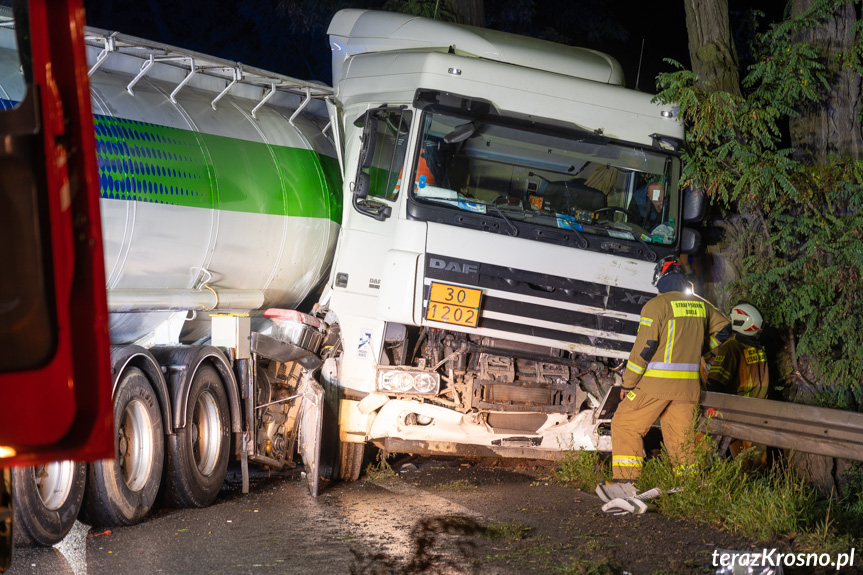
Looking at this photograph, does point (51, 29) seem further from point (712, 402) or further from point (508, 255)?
point (712, 402)

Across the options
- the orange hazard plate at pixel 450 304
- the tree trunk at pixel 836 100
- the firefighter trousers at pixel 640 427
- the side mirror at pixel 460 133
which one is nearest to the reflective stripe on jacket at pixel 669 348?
the firefighter trousers at pixel 640 427

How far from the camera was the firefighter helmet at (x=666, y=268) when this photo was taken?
269 inches

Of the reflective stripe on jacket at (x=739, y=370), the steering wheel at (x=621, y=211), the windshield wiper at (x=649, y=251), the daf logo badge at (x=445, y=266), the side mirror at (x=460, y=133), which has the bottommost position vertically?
the reflective stripe on jacket at (x=739, y=370)

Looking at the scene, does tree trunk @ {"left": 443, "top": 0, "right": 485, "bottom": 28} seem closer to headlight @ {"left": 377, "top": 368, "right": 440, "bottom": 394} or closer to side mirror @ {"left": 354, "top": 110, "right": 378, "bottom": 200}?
side mirror @ {"left": 354, "top": 110, "right": 378, "bottom": 200}

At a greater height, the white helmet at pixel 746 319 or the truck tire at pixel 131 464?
the white helmet at pixel 746 319

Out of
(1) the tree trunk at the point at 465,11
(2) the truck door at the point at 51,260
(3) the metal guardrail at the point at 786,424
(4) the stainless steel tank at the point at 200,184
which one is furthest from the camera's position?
(1) the tree trunk at the point at 465,11

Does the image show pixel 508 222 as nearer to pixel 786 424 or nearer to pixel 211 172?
pixel 211 172

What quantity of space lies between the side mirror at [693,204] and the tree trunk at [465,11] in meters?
6.37

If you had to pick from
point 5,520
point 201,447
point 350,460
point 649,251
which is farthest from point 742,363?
point 5,520

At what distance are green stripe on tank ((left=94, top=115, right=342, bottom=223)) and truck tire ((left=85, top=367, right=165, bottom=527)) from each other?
1261mm

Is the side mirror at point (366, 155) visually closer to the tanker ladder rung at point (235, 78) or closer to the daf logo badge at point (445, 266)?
the daf logo badge at point (445, 266)

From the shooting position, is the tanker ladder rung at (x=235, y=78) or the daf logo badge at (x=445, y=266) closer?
the daf logo badge at (x=445, y=266)

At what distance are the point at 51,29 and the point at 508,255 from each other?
469 cm
